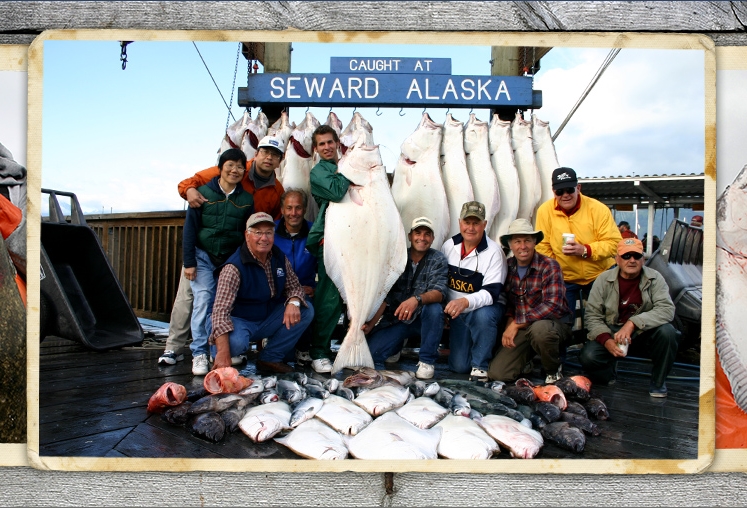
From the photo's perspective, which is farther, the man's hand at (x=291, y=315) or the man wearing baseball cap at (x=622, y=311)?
the man's hand at (x=291, y=315)

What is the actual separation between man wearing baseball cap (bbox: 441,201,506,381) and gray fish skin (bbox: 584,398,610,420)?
0.86 metres

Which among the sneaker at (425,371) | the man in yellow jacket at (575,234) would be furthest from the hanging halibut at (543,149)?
the sneaker at (425,371)

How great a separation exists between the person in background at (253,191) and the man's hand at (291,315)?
417mm

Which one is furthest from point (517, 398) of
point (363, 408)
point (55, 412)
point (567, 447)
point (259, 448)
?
point (55, 412)

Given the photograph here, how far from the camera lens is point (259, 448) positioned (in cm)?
227

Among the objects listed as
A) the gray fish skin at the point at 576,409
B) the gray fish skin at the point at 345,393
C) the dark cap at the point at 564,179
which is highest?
the dark cap at the point at 564,179

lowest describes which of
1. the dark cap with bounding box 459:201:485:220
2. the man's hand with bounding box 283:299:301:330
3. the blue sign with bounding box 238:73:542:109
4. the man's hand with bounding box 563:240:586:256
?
the man's hand with bounding box 283:299:301:330

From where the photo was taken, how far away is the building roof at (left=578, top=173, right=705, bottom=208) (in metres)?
2.21

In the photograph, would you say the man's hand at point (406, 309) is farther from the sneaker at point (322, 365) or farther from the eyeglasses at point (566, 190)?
the eyeglasses at point (566, 190)

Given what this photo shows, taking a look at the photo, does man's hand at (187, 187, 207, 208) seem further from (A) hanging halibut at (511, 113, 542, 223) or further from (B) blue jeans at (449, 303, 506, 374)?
(A) hanging halibut at (511, 113, 542, 223)

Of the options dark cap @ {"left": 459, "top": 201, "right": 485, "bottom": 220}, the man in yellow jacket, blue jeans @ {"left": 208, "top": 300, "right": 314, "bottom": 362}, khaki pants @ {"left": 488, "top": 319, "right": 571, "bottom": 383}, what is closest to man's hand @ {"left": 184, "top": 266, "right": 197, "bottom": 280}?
blue jeans @ {"left": 208, "top": 300, "right": 314, "bottom": 362}

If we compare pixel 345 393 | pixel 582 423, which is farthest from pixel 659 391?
pixel 345 393

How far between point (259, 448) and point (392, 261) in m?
1.54

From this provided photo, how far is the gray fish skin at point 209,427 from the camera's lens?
233 cm
